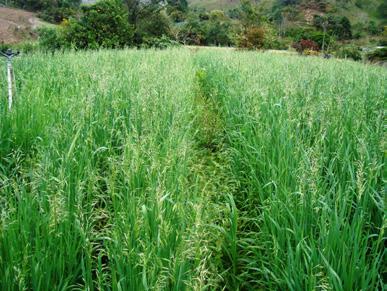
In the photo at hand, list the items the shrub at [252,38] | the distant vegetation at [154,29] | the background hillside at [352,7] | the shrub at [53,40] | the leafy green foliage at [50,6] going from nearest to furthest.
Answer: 1. the distant vegetation at [154,29]
2. the shrub at [53,40]
3. the shrub at [252,38]
4. the leafy green foliage at [50,6]
5. the background hillside at [352,7]

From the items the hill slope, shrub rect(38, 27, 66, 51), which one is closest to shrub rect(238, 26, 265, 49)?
shrub rect(38, 27, 66, 51)

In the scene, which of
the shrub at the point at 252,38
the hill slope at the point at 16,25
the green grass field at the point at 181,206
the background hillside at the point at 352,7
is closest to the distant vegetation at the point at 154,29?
the shrub at the point at 252,38

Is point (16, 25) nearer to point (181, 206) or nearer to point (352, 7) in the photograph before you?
point (181, 206)

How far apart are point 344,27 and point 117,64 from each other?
51396 millimetres

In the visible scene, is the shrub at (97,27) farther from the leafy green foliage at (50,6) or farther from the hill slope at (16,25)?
the leafy green foliage at (50,6)

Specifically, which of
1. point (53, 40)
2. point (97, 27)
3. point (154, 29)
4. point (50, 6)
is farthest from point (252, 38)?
point (50, 6)

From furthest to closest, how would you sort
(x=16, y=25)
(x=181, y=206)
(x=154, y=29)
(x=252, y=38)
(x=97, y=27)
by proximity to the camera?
(x=16, y=25) → (x=154, y=29) → (x=252, y=38) → (x=97, y=27) → (x=181, y=206)

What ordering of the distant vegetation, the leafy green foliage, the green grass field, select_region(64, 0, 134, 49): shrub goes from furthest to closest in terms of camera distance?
the leafy green foliage → the distant vegetation → select_region(64, 0, 134, 49): shrub → the green grass field

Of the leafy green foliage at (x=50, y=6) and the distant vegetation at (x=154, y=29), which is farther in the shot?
the leafy green foliage at (x=50, y=6)

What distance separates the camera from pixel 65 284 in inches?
62.3

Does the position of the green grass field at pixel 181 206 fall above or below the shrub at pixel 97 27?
below

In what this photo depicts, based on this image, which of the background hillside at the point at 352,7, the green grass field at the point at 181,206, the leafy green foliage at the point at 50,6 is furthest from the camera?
the background hillside at the point at 352,7

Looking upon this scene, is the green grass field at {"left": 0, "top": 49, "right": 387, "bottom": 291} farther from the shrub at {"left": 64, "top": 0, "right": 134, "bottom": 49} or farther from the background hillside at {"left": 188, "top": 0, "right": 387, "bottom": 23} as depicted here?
the background hillside at {"left": 188, "top": 0, "right": 387, "bottom": 23}

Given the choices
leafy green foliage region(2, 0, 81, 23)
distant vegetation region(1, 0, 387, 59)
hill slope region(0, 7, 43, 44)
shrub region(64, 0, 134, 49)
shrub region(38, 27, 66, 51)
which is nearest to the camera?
shrub region(64, 0, 134, 49)
